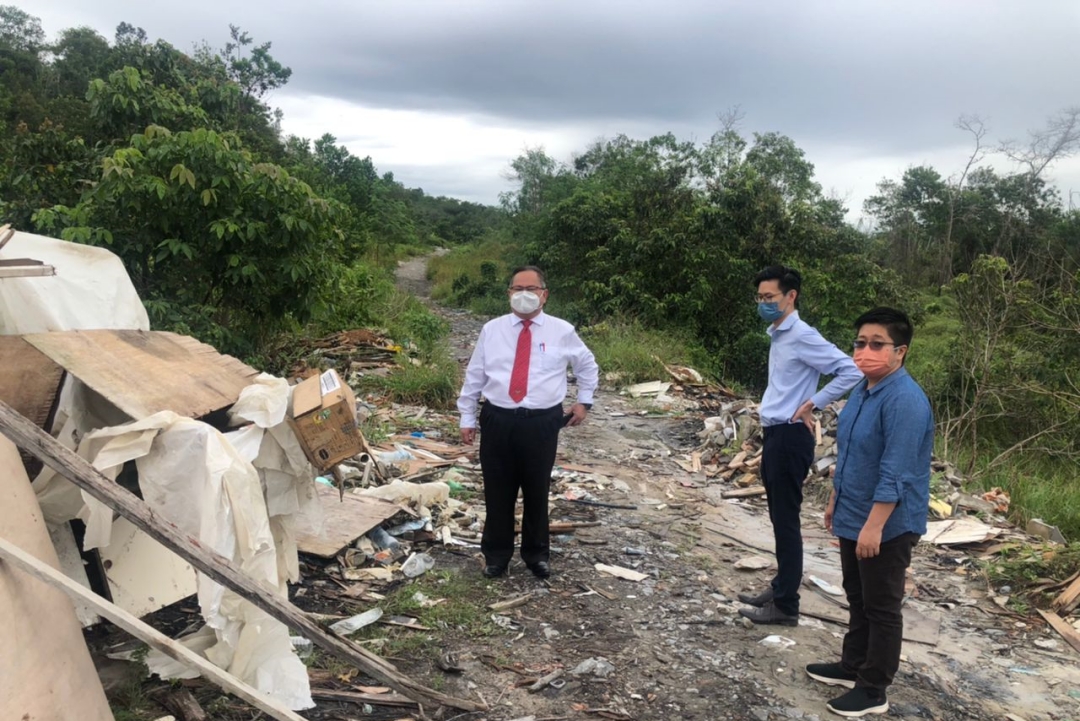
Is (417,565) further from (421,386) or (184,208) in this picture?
(421,386)

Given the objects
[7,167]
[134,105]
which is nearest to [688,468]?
[134,105]

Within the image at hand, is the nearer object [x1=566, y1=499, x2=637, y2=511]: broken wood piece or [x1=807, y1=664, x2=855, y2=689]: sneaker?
[x1=807, y1=664, x2=855, y2=689]: sneaker

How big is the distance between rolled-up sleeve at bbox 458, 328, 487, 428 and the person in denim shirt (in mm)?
2060

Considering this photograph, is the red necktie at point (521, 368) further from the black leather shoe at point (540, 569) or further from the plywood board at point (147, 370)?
the plywood board at point (147, 370)

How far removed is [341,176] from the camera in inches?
934

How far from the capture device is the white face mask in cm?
432

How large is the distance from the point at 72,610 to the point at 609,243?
16.1 metres

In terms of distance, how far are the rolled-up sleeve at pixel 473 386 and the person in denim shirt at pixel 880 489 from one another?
2060 millimetres

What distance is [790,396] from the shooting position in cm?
385

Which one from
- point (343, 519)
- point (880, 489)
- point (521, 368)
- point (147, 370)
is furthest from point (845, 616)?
point (147, 370)

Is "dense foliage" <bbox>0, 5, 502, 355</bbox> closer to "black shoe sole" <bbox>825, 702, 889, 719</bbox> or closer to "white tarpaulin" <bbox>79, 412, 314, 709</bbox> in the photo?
"white tarpaulin" <bbox>79, 412, 314, 709</bbox>

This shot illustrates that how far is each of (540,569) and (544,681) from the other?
1.13 meters

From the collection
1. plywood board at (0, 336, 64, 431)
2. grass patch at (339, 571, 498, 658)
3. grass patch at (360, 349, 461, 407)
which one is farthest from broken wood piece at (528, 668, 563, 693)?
grass patch at (360, 349, 461, 407)

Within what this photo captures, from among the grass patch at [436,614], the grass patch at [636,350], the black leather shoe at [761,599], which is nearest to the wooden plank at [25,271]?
the grass patch at [436,614]
